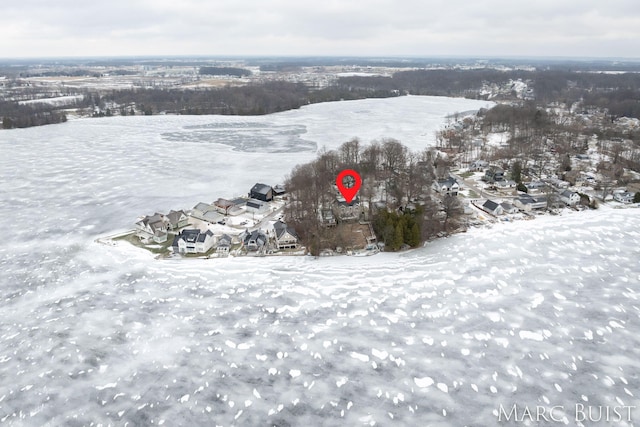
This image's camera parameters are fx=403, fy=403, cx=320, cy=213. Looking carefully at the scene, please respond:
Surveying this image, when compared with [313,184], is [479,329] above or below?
below

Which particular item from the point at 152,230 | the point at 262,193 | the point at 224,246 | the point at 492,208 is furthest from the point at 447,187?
the point at 152,230

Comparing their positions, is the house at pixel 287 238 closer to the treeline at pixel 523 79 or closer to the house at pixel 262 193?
the house at pixel 262 193

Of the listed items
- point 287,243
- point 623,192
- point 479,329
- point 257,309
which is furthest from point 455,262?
point 623,192

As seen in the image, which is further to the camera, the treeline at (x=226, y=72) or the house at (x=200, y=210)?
the treeline at (x=226, y=72)

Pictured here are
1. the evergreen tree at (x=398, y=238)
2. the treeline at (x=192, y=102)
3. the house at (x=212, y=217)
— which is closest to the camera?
the evergreen tree at (x=398, y=238)

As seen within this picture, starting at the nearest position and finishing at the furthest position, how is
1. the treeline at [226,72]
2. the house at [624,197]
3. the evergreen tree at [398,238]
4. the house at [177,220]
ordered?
the evergreen tree at [398,238], the house at [177,220], the house at [624,197], the treeline at [226,72]

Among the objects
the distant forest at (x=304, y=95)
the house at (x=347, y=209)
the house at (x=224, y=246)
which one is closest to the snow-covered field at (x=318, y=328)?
the house at (x=224, y=246)

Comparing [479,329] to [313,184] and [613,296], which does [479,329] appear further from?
[313,184]
